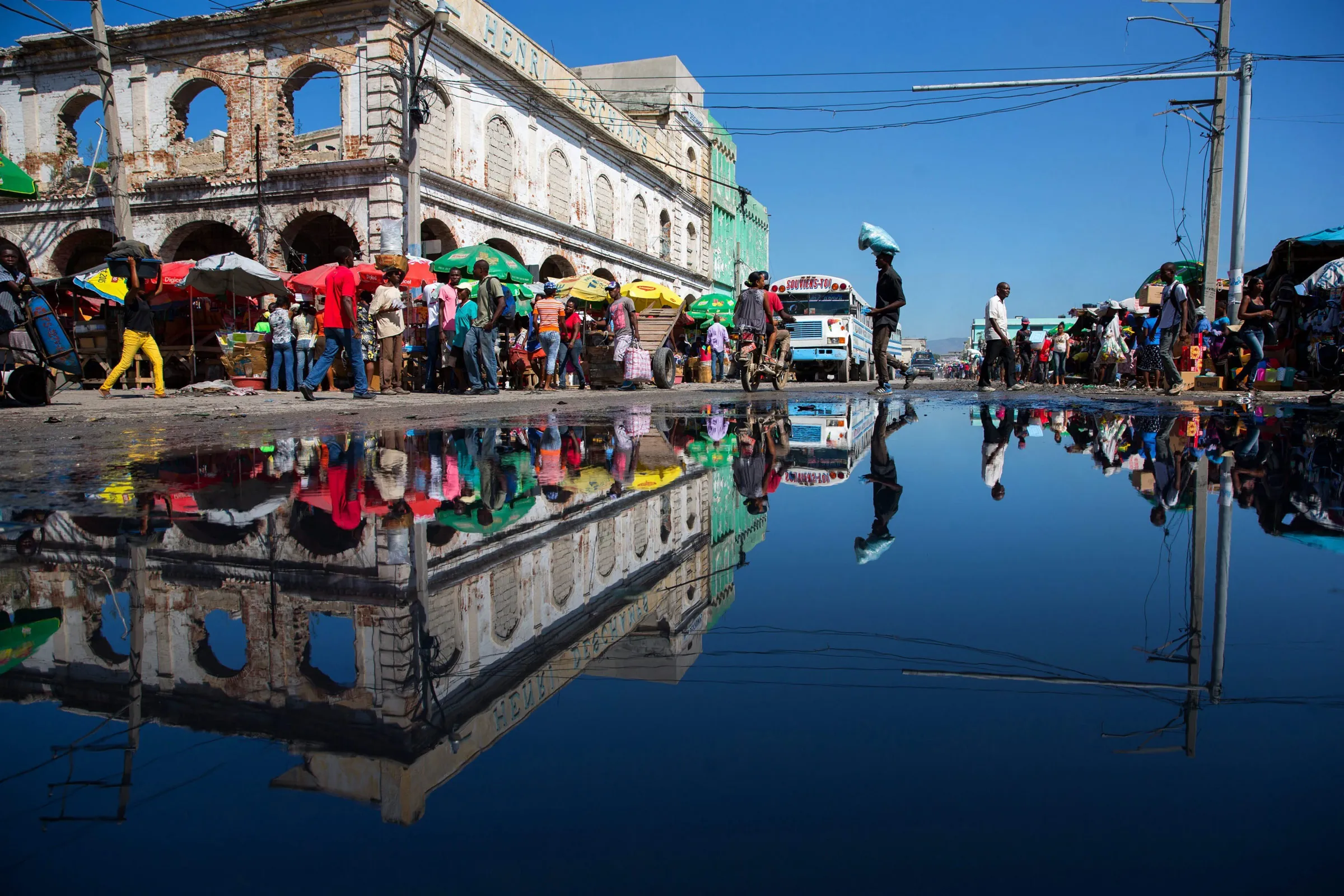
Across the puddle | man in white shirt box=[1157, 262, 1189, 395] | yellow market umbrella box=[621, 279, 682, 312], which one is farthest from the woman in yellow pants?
man in white shirt box=[1157, 262, 1189, 395]

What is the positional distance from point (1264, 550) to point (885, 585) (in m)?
1.36

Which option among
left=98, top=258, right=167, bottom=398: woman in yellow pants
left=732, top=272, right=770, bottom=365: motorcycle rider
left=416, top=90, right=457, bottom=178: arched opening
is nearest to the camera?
left=98, top=258, right=167, bottom=398: woman in yellow pants

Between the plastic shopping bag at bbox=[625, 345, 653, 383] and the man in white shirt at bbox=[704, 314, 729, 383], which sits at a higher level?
the man in white shirt at bbox=[704, 314, 729, 383]

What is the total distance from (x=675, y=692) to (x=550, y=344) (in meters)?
16.1

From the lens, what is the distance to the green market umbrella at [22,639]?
1.84m

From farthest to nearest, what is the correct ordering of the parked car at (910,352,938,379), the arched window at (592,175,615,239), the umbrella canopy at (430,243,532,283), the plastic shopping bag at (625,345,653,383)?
the parked car at (910,352,938,379) < the arched window at (592,175,615,239) < the plastic shopping bag at (625,345,653,383) < the umbrella canopy at (430,243,532,283)

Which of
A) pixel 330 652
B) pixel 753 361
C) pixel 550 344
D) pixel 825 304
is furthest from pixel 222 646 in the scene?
pixel 825 304

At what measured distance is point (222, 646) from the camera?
1.85 meters

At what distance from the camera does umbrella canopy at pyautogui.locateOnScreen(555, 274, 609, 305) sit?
19391mm

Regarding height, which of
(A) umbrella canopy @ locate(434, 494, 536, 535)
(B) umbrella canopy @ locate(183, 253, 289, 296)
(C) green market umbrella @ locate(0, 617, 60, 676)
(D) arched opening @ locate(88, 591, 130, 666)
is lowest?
(C) green market umbrella @ locate(0, 617, 60, 676)

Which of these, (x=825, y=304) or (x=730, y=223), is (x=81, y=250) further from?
(x=730, y=223)

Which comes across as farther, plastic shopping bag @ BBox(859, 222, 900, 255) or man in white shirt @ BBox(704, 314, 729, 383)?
man in white shirt @ BBox(704, 314, 729, 383)

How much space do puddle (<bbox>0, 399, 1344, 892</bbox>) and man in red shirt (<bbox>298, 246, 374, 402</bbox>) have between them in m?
8.03

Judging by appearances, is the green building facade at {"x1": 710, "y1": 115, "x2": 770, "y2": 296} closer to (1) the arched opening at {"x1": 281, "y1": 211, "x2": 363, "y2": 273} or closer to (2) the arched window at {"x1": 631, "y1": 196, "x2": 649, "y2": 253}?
(2) the arched window at {"x1": 631, "y1": 196, "x2": 649, "y2": 253}
